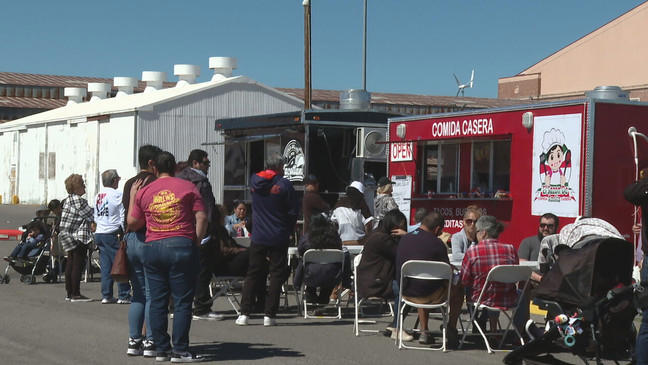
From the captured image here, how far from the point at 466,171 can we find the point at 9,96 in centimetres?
4613

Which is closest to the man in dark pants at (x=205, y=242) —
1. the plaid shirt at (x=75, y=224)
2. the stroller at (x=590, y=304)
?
the plaid shirt at (x=75, y=224)

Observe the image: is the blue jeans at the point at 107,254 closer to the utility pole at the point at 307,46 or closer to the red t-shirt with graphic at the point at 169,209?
the red t-shirt with graphic at the point at 169,209

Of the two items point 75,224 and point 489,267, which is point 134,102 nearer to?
point 75,224

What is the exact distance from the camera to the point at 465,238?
11273 millimetres

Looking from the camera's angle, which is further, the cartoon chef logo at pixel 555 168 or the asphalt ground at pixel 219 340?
the cartoon chef logo at pixel 555 168

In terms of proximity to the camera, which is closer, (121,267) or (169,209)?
(169,209)

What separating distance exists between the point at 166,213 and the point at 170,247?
0.86 ft

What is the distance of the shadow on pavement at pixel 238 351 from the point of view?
27.5 feet

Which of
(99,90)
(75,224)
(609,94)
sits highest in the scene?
(99,90)

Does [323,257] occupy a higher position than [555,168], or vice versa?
[555,168]

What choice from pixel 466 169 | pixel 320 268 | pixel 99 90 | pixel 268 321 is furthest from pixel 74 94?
pixel 268 321

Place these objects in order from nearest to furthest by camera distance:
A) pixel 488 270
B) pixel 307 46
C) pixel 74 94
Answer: pixel 488 270 < pixel 307 46 < pixel 74 94

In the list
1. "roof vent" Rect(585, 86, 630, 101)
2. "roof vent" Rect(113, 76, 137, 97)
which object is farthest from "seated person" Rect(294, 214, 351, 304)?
"roof vent" Rect(113, 76, 137, 97)

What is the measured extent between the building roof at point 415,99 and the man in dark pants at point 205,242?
4143cm
